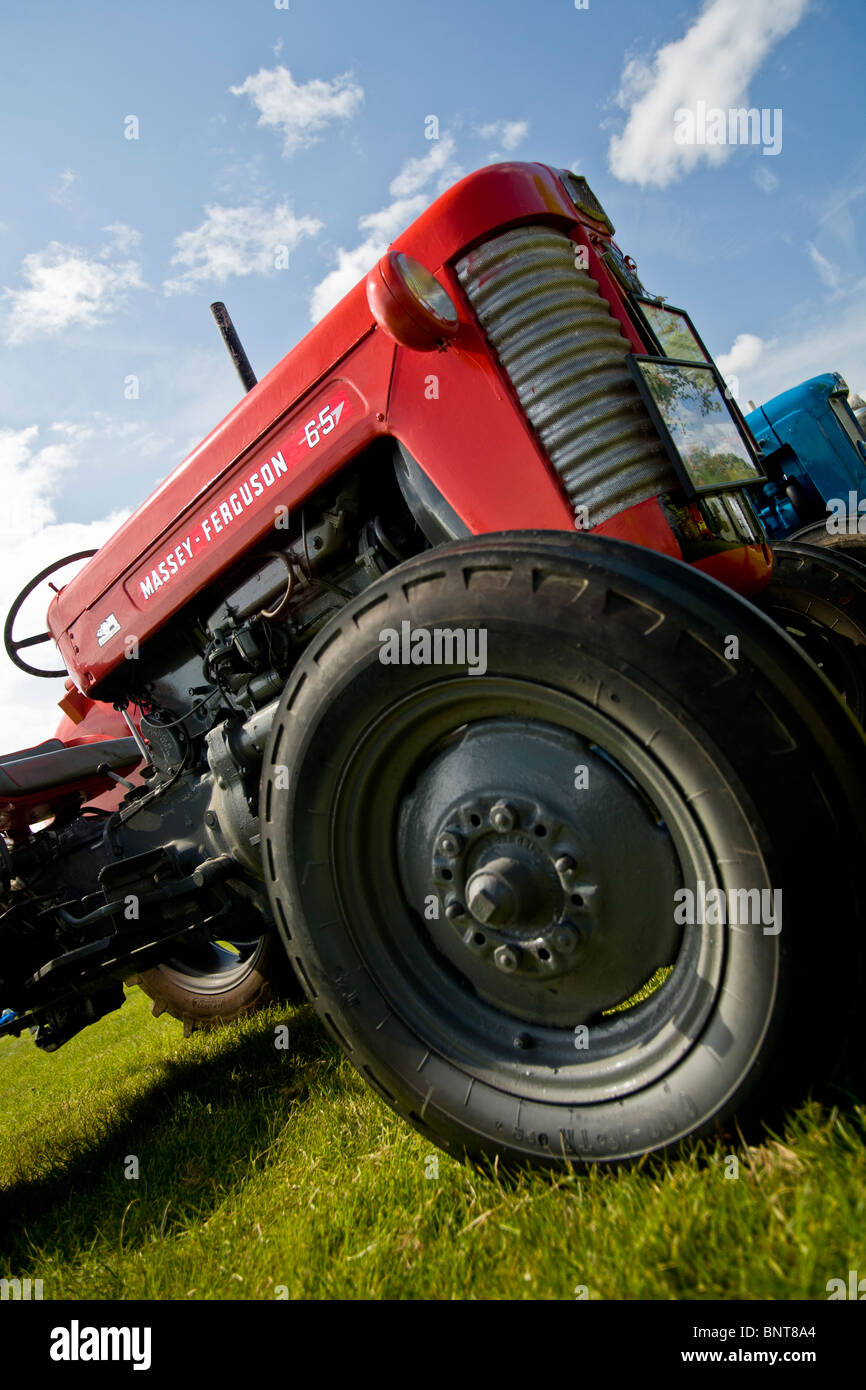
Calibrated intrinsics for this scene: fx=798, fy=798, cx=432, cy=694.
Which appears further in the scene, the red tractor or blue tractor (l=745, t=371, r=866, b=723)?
blue tractor (l=745, t=371, r=866, b=723)

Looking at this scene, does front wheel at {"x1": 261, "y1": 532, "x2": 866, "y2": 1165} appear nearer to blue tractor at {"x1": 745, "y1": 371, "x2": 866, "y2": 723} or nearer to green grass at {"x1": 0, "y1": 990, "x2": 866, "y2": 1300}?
green grass at {"x1": 0, "y1": 990, "x2": 866, "y2": 1300}

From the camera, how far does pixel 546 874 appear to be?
5.52 ft

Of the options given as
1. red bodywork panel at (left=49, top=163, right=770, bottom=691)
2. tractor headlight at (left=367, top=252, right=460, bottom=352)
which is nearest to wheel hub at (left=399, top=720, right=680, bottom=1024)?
red bodywork panel at (left=49, top=163, right=770, bottom=691)

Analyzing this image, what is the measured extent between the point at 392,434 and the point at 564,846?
127 cm

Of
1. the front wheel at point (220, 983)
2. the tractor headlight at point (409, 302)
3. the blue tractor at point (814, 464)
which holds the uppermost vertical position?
the blue tractor at point (814, 464)

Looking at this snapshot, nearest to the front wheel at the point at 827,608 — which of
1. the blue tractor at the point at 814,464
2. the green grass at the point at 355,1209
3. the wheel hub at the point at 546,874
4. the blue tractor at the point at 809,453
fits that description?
the blue tractor at the point at 814,464

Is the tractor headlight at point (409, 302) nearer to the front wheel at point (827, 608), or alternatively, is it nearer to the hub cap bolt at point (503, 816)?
the hub cap bolt at point (503, 816)

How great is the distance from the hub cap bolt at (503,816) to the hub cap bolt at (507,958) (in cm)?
25

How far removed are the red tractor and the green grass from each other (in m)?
0.12

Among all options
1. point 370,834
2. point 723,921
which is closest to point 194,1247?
point 370,834

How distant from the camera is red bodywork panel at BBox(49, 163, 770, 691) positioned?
2.03 meters

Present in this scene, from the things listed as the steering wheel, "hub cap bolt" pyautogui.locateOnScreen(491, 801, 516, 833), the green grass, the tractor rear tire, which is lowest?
the green grass

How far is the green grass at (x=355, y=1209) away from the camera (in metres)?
1.19

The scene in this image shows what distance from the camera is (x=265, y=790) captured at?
2000mm
